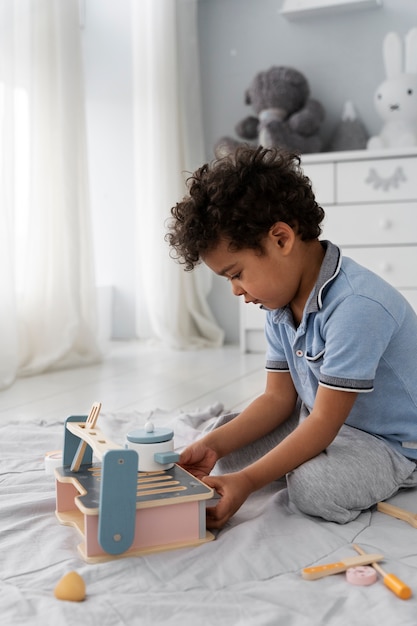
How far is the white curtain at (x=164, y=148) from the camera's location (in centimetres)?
297

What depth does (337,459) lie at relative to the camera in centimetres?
101

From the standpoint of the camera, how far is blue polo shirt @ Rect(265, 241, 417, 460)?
0.97 metres

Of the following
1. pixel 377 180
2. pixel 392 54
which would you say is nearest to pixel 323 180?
pixel 377 180

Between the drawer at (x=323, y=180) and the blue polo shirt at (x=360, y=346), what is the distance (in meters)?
1.64

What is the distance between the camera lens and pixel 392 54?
9.05 ft

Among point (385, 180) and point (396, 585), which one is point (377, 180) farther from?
point (396, 585)

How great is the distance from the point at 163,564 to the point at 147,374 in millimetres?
1539

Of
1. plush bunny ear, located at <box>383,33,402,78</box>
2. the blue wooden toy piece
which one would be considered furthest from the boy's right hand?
plush bunny ear, located at <box>383,33,402,78</box>

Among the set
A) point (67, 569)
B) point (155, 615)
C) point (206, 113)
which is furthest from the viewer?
point (206, 113)

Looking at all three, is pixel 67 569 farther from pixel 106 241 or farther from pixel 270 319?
pixel 106 241

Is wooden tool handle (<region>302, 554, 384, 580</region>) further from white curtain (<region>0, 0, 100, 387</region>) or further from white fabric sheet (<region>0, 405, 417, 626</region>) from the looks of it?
white curtain (<region>0, 0, 100, 387</region>)

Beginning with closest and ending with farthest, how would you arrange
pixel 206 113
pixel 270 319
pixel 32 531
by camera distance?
pixel 32 531 < pixel 270 319 < pixel 206 113

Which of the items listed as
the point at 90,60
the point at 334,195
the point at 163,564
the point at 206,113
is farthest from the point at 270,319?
the point at 90,60

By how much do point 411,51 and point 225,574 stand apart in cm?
246
